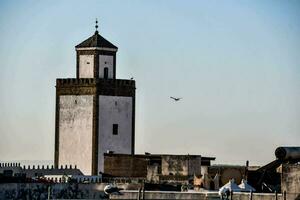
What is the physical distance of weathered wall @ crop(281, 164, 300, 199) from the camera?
8375 centimetres

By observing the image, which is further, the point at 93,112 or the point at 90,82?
the point at 90,82

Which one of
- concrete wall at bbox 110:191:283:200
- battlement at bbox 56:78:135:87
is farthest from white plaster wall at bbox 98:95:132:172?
concrete wall at bbox 110:191:283:200

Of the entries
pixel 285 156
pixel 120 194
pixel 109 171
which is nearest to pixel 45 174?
pixel 109 171

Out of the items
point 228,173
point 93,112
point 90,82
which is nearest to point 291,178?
point 228,173

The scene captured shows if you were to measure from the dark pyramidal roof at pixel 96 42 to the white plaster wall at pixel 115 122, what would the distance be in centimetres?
354

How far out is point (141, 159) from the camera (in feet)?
403

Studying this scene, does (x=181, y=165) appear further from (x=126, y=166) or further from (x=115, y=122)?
(x=115, y=122)

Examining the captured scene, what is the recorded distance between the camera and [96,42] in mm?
132750

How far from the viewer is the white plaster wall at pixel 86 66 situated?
13238 cm

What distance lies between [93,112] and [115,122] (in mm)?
1868

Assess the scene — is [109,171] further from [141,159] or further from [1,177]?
[1,177]

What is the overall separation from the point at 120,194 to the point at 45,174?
4386 centimetres

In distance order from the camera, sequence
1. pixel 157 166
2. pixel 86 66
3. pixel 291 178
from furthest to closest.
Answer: pixel 86 66 < pixel 157 166 < pixel 291 178

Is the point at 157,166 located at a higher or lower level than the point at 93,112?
lower
